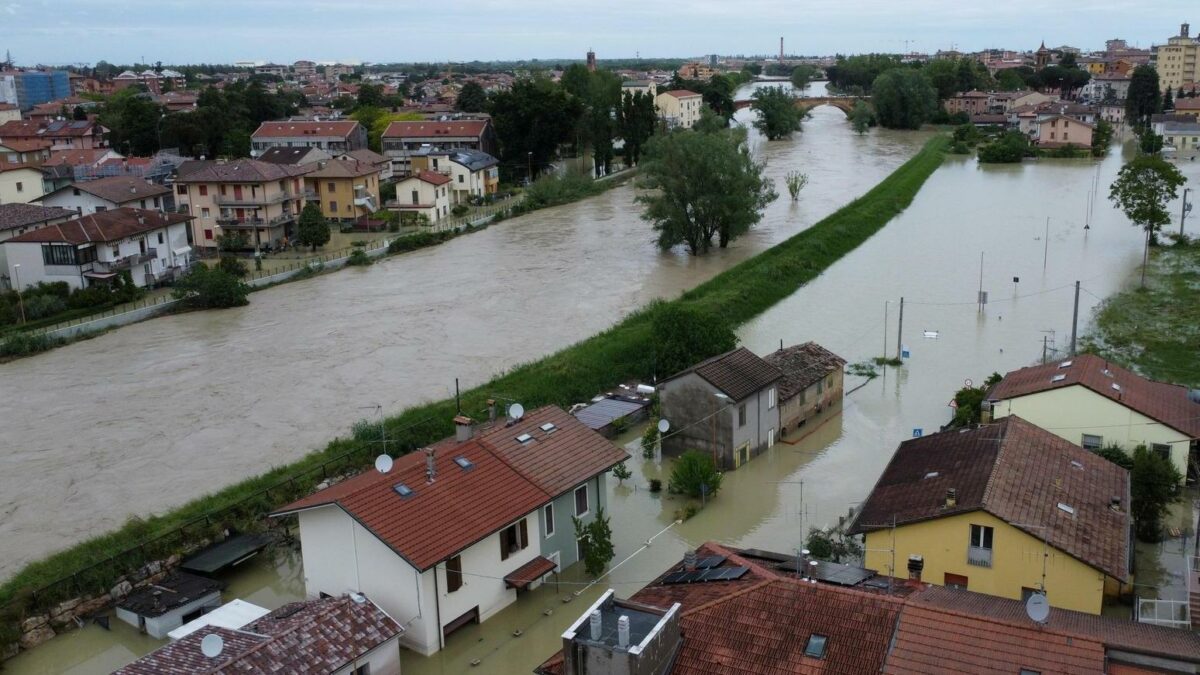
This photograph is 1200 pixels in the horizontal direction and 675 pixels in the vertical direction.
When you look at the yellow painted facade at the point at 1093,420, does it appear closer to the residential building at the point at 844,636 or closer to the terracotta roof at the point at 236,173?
the residential building at the point at 844,636

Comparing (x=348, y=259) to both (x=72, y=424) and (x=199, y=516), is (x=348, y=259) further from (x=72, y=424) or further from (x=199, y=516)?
(x=199, y=516)

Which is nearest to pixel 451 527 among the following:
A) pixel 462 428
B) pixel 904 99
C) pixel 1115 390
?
pixel 462 428

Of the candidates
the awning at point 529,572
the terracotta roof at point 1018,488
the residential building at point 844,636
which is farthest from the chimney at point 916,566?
the awning at point 529,572

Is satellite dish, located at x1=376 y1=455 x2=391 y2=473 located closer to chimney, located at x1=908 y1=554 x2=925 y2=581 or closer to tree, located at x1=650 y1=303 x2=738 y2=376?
chimney, located at x1=908 y1=554 x2=925 y2=581

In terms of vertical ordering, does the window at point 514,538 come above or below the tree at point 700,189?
below

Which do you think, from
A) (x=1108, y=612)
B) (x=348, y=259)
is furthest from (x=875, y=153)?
(x=1108, y=612)

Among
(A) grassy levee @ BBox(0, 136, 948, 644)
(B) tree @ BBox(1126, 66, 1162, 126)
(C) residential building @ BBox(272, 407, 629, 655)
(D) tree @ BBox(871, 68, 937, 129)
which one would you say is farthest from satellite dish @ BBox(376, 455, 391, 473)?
(B) tree @ BBox(1126, 66, 1162, 126)

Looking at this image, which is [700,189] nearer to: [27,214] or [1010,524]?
[27,214]
